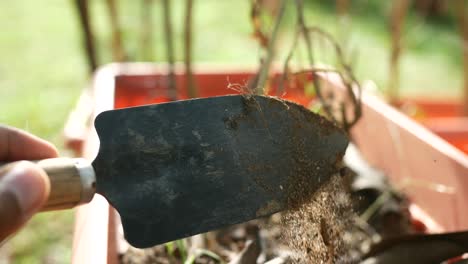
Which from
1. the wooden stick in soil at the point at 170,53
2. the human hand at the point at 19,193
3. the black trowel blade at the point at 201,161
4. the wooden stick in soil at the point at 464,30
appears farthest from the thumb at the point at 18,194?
the wooden stick in soil at the point at 464,30

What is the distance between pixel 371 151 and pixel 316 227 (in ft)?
1.43

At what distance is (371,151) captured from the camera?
1077 millimetres

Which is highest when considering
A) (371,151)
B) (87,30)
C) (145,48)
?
(87,30)

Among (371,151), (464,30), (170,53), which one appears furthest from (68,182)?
(464,30)

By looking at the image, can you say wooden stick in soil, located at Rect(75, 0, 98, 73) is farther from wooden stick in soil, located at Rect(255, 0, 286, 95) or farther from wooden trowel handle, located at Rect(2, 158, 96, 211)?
wooden trowel handle, located at Rect(2, 158, 96, 211)

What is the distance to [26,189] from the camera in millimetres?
477

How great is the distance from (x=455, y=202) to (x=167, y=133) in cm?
49

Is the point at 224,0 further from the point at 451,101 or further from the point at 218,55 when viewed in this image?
the point at 451,101

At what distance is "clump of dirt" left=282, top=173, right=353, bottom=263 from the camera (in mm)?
674

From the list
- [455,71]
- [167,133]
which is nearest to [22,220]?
[167,133]

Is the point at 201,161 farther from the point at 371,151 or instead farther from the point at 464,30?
the point at 464,30

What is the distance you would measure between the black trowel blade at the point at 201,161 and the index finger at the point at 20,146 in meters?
0.07

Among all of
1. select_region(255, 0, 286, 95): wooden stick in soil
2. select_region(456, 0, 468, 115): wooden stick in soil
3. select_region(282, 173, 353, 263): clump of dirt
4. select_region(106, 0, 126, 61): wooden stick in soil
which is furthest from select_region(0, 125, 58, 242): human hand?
select_region(456, 0, 468, 115): wooden stick in soil

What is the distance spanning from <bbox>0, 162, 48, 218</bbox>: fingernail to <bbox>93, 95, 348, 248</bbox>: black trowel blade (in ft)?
0.32
